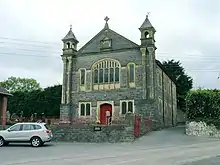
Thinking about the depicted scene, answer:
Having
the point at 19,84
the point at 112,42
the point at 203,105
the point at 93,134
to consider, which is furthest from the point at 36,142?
the point at 19,84

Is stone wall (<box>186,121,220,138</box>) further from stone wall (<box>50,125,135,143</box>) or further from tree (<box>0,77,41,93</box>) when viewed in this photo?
tree (<box>0,77,41,93</box>)

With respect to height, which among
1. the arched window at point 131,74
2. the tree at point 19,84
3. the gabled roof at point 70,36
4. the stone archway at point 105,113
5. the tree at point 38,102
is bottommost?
the stone archway at point 105,113

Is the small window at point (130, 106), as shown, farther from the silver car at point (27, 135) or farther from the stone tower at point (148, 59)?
the silver car at point (27, 135)

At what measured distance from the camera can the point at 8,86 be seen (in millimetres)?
76875

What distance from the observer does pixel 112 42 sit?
37094 millimetres

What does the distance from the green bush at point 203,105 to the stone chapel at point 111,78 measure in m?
4.71

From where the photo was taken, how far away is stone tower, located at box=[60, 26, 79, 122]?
3678 centimetres

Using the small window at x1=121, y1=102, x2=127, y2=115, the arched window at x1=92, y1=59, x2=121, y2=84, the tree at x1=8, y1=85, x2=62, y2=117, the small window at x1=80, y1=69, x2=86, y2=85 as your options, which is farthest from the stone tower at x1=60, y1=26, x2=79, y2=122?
the tree at x1=8, y1=85, x2=62, y2=117

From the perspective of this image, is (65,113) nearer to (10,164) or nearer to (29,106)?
(29,106)

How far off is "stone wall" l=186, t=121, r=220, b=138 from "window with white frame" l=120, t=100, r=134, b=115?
7.66 metres

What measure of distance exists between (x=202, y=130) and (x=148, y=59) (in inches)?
398

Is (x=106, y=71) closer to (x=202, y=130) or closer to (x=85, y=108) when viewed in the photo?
(x=85, y=108)

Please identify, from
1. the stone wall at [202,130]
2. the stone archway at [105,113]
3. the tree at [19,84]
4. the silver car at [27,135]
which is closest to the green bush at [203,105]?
the stone wall at [202,130]

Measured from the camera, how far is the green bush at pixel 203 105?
1131 inches
